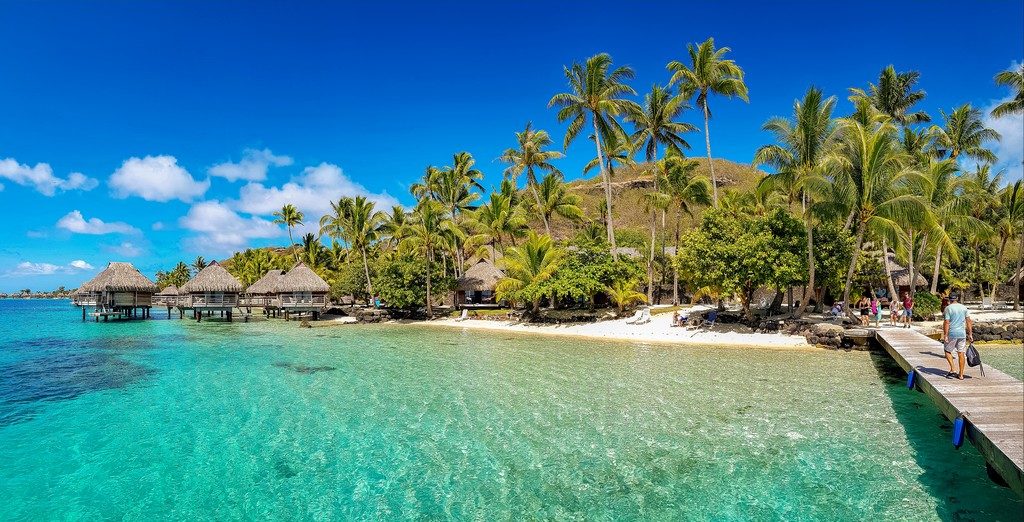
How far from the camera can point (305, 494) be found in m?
6.50

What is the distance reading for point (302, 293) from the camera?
3725cm

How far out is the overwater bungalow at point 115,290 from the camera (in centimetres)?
3688

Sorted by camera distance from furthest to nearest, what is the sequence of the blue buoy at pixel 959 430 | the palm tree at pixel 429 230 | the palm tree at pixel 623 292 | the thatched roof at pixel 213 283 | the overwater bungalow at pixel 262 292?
the overwater bungalow at pixel 262 292 < the thatched roof at pixel 213 283 < the palm tree at pixel 429 230 < the palm tree at pixel 623 292 < the blue buoy at pixel 959 430

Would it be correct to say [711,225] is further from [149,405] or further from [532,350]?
[149,405]

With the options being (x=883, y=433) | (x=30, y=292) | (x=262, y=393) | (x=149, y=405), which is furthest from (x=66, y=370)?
(x=30, y=292)

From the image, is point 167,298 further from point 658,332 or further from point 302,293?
point 658,332

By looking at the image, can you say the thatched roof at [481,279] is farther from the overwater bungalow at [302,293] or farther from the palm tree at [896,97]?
the palm tree at [896,97]

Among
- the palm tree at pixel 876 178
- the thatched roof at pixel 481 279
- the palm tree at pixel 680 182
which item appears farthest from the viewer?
the thatched roof at pixel 481 279

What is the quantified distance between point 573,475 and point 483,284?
29.0 metres

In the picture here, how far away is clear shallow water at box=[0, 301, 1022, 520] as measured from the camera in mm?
6129

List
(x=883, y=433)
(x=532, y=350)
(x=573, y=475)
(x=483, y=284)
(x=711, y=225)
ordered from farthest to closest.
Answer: (x=483, y=284), (x=711, y=225), (x=532, y=350), (x=883, y=433), (x=573, y=475)

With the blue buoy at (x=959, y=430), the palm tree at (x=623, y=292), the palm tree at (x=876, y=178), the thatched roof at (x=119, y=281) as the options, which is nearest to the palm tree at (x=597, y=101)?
the palm tree at (x=623, y=292)

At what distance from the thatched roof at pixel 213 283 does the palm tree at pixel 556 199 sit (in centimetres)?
2396

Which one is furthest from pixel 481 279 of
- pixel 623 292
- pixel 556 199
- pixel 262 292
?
pixel 262 292
